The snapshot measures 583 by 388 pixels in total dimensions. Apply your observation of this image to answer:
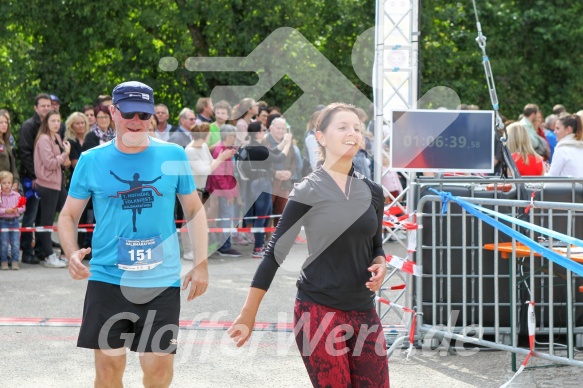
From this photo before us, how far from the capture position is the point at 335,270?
4.96 meters

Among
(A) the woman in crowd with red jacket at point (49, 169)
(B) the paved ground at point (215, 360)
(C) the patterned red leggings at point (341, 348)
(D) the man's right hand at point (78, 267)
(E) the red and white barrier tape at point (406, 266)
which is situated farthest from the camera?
(A) the woman in crowd with red jacket at point (49, 169)

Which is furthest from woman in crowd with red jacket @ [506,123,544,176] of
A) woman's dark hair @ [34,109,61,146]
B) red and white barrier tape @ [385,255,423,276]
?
woman's dark hair @ [34,109,61,146]

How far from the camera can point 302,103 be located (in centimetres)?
2194

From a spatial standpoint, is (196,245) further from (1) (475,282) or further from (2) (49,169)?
(2) (49,169)

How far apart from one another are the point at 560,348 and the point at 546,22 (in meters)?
23.2

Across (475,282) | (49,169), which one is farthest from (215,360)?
(49,169)

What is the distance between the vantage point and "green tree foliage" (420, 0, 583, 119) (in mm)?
28516

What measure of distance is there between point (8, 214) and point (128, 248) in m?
7.44

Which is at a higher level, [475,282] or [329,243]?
[329,243]

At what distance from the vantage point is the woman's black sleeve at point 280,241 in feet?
16.3

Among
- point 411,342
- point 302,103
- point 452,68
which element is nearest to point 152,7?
point 302,103

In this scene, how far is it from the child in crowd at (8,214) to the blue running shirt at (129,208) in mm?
7202

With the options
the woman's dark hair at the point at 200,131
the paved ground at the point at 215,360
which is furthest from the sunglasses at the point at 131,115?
the woman's dark hair at the point at 200,131

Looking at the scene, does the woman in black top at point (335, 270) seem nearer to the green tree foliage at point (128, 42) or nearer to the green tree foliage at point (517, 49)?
the green tree foliage at point (128, 42)
